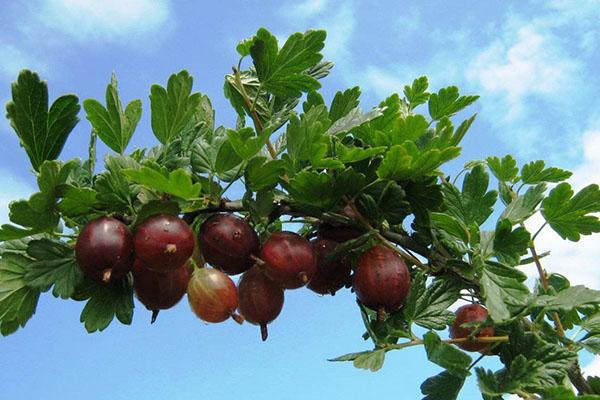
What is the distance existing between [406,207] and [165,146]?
1.57 feet

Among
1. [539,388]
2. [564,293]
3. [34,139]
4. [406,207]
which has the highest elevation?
[34,139]

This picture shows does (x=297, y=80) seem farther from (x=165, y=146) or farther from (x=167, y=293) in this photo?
(x=167, y=293)

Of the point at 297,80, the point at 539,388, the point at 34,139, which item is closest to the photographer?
the point at 539,388

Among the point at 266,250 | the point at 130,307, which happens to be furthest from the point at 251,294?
the point at 130,307

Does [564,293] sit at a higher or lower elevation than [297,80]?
lower

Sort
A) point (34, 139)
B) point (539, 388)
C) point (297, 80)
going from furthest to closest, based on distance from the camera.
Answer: point (297, 80), point (34, 139), point (539, 388)

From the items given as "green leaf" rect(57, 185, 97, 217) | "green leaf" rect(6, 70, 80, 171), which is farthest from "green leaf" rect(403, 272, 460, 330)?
"green leaf" rect(6, 70, 80, 171)

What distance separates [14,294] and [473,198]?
0.90 meters

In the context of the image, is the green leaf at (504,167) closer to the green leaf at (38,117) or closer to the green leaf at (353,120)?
the green leaf at (353,120)

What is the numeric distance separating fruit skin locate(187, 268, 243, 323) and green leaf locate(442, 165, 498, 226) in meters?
0.46

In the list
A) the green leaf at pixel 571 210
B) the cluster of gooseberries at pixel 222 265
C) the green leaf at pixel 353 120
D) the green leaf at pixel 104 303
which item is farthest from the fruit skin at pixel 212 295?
the green leaf at pixel 571 210

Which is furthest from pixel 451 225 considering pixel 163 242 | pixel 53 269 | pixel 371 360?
pixel 53 269

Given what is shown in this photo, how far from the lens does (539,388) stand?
4.06ft

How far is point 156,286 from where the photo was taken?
1.39m
